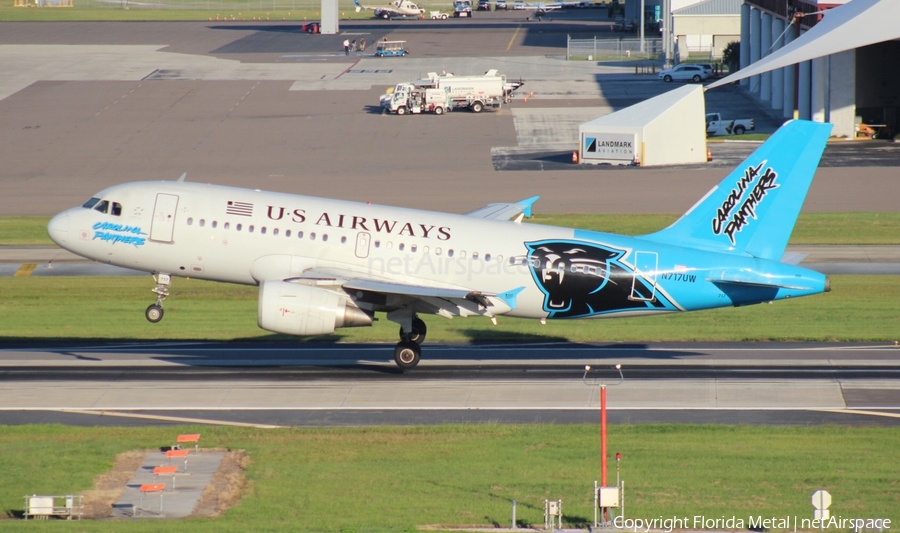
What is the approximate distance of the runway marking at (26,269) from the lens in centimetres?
5153

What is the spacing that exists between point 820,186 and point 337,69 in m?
77.9

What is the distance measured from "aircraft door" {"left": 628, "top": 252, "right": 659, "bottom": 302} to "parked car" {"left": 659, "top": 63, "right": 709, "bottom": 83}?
95715mm

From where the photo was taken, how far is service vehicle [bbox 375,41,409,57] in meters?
151

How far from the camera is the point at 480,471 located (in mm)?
26844

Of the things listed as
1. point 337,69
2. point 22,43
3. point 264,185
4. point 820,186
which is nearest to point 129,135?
point 264,185

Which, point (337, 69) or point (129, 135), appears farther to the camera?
point (337, 69)

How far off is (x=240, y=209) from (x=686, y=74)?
327 feet

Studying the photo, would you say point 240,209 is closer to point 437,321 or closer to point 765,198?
point 437,321

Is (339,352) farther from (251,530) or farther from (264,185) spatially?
(264,185)

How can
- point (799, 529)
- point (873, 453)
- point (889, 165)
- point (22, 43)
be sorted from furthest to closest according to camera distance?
point (22, 43)
point (889, 165)
point (873, 453)
point (799, 529)

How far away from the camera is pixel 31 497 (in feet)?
77.8

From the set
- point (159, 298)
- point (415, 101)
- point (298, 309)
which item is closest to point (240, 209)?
point (159, 298)

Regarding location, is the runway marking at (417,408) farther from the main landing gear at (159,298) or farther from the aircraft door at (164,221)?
the aircraft door at (164,221)

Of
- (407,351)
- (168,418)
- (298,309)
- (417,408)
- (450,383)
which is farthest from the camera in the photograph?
(407,351)
